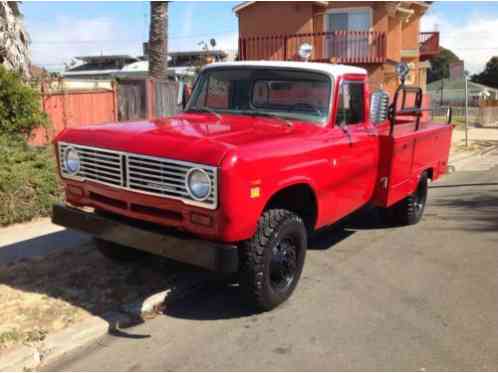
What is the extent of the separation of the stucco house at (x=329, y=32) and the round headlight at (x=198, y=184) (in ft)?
64.3

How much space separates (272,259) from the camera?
4379mm

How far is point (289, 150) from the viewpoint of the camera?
4.24 m

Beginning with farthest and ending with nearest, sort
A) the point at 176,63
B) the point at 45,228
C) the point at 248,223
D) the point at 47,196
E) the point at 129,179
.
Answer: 1. the point at 176,63
2. the point at 47,196
3. the point at 45,228
4. the point at 129,179
5. the point at 248,223

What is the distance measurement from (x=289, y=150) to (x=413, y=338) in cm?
Answer: 171

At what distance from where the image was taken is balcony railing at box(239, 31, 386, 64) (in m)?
23.0

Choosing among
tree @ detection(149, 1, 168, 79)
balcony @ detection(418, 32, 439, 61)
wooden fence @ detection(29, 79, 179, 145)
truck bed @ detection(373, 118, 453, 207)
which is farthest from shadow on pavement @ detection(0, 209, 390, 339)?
balcony @ detection(418, 32, 439, 61)

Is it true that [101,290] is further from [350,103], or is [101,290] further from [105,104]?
[105,104]

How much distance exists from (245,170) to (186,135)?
0.63 metres

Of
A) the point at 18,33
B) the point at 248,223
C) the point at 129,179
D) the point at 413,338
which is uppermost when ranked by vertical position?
the point at 18,33

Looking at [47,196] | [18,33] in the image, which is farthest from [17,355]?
[18,33]

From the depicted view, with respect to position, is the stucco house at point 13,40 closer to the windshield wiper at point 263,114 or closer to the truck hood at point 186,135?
the truck hood at point 186,135

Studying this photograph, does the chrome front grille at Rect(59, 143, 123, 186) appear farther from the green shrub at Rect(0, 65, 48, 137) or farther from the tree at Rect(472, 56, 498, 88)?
the tree at Rect(472, 56, 498, 88)

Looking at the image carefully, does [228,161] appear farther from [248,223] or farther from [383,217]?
[383,217]

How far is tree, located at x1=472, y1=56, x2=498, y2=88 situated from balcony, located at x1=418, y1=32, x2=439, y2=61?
51944mm
